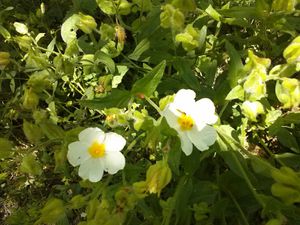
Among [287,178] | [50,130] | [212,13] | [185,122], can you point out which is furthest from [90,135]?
[212,13]

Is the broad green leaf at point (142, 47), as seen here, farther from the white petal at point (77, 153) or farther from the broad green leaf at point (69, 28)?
the white petal at point (77, 153)

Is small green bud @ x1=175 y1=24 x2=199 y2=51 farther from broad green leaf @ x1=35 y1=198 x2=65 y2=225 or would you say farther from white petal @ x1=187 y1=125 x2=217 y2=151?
broad green leaf @ x1=35 y1=198 x2=65 y2=225

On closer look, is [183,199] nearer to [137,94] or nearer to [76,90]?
[137,94]

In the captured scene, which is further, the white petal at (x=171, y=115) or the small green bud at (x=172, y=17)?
the small green bud at (x=172, y=17)

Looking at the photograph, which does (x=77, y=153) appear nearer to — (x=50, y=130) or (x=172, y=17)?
(x=50, y=130)

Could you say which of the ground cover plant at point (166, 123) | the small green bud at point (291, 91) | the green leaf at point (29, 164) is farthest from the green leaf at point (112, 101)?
the small green bud at point (291, 91)
